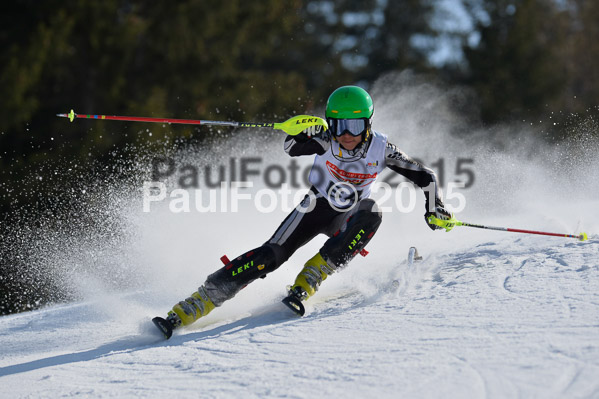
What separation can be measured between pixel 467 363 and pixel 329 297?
6.64 feet

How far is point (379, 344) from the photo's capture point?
3.48 metres

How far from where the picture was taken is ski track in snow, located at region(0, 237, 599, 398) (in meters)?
2.97

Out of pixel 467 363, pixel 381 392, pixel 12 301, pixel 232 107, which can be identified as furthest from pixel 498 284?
pixel 232 107

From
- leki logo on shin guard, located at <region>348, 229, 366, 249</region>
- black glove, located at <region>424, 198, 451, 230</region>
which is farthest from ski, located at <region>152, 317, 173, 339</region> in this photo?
black glove, located at <region>424, 198, 451, 230</region>

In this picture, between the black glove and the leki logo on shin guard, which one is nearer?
the leki logo on shin guard

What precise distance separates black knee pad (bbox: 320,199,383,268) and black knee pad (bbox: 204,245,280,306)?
1.38 ft

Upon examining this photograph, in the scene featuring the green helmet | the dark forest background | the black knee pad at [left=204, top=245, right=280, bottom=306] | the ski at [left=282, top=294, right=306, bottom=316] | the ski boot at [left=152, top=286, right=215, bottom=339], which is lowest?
the ski at [left=282, top=294, right=306, bottom=316]

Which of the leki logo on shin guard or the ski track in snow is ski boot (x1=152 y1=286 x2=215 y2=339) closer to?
the ski track in snow

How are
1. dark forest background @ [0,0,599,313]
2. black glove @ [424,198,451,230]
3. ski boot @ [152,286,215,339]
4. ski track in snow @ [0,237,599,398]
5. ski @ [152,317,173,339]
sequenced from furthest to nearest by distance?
dark forest background @ [0,0,599,313], black glove @ [424,198,451,230], ski boot @ [152,286,215,339], ski @ [152,317,173,339], ski track in snow @ [0,237,599,398]

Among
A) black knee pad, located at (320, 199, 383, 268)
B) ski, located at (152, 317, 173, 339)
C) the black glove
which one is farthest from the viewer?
the black glove

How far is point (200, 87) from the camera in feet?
51.7

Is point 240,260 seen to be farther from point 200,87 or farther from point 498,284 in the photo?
point 200,87

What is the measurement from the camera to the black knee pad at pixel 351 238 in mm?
4602

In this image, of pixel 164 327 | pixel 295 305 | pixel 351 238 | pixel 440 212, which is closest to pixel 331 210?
pixel 351 238
